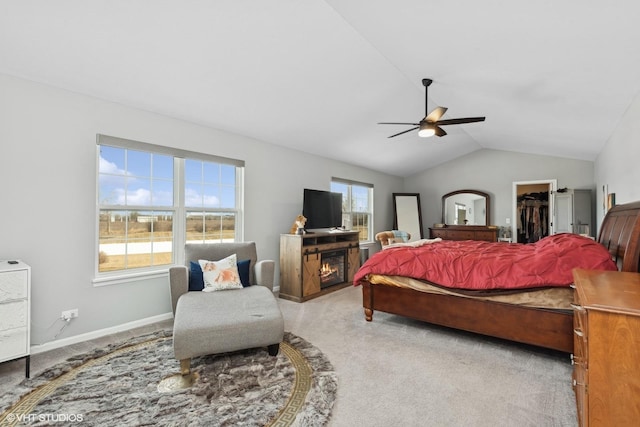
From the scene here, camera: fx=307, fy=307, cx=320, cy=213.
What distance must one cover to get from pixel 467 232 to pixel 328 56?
18.8 ft

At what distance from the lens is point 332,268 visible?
521 centimetres

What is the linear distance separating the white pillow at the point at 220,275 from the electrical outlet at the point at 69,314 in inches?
46.9

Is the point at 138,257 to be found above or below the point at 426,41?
below

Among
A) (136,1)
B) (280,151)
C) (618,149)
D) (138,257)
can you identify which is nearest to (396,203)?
(280,151)

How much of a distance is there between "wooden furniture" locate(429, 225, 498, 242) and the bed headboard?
141 inches

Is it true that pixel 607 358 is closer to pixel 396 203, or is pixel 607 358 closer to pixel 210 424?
pixel 210 424

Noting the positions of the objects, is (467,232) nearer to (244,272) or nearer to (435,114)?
(435,114)

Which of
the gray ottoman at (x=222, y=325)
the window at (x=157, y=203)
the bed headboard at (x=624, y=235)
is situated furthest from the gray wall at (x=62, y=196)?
the bed headboard at (x=624, y=235)

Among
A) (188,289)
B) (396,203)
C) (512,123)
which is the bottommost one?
(188,289)

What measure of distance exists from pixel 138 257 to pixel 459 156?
7177mm

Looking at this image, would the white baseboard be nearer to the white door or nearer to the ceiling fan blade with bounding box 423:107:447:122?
the ceiling fan blade with bounding box 423:107:447:122

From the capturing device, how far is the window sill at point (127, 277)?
3.14m

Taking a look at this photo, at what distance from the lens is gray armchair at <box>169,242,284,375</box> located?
2346mm

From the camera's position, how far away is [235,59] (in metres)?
2.88
